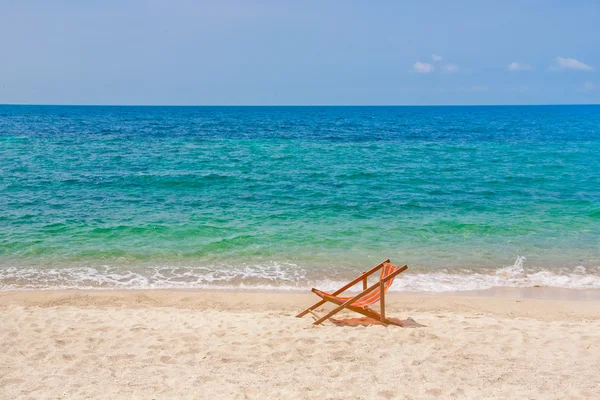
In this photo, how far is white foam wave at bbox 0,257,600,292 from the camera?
35.4 ft

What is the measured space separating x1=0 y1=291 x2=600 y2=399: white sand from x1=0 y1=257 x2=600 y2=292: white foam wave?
1.28 meters

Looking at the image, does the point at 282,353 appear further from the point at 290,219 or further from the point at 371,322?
the point at 290,219

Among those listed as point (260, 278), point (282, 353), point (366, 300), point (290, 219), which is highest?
point (290, 219)

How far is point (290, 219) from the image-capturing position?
1619cm

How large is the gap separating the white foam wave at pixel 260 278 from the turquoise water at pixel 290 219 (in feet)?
0.16

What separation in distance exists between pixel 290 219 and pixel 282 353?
933 centimetres

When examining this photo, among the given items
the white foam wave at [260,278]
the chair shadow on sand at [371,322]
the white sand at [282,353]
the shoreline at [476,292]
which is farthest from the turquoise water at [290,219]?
the chair shadow on sand at [371,322]

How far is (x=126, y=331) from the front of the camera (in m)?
7.80

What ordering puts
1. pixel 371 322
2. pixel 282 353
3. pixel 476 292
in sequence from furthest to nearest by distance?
pixel 476 292
pixel 371 322
pixel 282 353

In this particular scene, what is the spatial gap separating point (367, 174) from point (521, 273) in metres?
13.9

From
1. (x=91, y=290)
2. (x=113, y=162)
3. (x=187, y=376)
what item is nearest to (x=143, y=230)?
(x=91, y=290)

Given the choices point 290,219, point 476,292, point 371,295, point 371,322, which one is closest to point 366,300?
point 371,295

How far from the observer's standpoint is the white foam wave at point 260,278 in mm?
10805

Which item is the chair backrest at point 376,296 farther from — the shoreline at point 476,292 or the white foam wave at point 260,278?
the white foam wave at point 260,278
